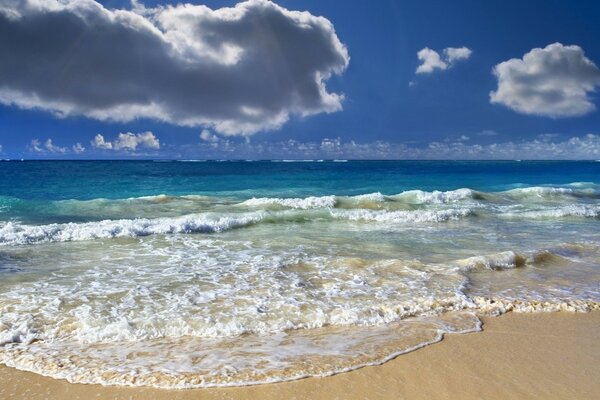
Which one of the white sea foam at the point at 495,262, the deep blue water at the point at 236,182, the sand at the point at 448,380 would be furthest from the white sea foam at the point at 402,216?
the sand at the point at 448,380

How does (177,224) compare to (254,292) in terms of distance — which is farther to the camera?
(177,224)

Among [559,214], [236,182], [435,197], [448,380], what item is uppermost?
[236,182]

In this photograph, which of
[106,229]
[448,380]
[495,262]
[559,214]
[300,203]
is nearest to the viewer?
[448,380]

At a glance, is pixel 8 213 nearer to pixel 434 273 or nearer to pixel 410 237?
pixel 410 237

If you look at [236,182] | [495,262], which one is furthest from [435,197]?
[236,182]

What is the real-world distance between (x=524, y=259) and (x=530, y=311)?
3269mm

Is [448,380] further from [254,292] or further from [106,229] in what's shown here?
[106,229]

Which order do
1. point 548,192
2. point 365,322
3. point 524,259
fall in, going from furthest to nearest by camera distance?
point 548,192, point 524,259, point 365,322

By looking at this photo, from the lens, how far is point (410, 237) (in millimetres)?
12445

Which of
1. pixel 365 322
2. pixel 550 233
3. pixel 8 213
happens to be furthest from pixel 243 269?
pixel 8 213

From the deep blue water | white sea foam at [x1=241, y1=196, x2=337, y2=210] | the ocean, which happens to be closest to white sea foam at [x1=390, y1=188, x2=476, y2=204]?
white sea foam at [x1=241, y1=196, x2=337, y2=210]

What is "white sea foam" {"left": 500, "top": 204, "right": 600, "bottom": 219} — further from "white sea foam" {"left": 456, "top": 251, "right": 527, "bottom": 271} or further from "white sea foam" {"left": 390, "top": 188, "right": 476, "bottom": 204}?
"white sea foam" {"left": 456, "top": 251, "right": 527, "bottom": 271}

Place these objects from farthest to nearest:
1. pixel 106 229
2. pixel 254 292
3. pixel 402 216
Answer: pixel 402 216, pixel 106 229, pixel 254 292

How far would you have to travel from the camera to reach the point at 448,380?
4.21 m
